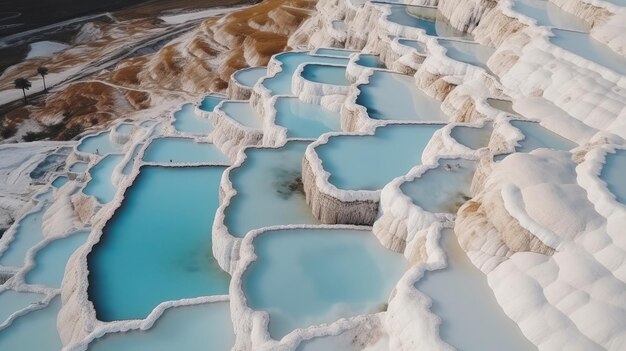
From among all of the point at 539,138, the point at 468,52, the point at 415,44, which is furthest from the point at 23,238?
the point at 539,138

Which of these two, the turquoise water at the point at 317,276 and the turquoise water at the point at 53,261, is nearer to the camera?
the turquoise water at the point at 317,276

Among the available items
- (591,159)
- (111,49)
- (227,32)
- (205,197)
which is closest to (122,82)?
(227,32)

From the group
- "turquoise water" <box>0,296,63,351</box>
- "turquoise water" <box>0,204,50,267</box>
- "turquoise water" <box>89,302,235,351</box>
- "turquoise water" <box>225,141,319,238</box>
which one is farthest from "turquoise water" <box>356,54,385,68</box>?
"turquoise water" <box>0,296,63,351</box>

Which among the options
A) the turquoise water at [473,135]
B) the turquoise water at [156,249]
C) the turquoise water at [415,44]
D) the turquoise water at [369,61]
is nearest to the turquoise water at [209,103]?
the turquoise water at [369,61]

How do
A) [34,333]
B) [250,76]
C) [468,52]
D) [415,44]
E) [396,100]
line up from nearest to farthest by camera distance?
[34,333] < [396,100] < [468,52] < [415,44] < [250,76]

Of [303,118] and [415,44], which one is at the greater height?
[415,44]

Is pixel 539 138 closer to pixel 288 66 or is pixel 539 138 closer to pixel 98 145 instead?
pixel 288 66

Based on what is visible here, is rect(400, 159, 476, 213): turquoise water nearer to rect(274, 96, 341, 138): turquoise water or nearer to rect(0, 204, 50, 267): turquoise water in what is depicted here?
rect(274, 96, 341, 138): turquoise water

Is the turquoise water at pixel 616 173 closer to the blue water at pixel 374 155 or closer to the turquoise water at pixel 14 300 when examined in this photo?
the blue water at pixel 374 155
